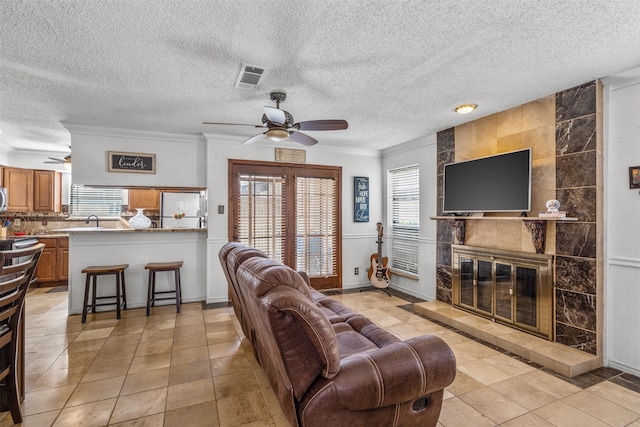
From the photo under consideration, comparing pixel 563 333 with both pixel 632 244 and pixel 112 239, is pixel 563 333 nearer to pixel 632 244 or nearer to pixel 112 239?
pixel 632 244

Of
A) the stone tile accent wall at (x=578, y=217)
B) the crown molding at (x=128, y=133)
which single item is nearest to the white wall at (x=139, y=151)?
the crown molding at (x=128, y=133)

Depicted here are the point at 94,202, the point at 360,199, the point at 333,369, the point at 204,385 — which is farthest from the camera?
the point at 94,202

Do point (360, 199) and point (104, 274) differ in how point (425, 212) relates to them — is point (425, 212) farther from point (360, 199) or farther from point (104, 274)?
point (104, 274)

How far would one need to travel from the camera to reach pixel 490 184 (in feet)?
11.8

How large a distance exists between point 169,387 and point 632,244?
397 centimetres

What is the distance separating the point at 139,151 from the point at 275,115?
2814 mm

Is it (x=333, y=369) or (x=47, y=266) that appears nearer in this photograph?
(x=333, y=369)

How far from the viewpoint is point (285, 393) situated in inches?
64.7

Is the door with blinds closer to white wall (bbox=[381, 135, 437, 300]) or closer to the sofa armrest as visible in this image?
white wall (bbox=[381, 135, 437, 300])

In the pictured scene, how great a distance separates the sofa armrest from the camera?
144 centimetres

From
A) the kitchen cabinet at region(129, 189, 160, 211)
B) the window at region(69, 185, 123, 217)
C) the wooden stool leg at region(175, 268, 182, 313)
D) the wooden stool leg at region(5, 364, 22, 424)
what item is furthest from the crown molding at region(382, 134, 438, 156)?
the window at region(69, 185, 123, 217)

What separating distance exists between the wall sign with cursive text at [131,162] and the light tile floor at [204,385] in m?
2.11

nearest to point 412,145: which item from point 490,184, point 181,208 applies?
point 490,184

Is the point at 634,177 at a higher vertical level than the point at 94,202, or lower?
higher
